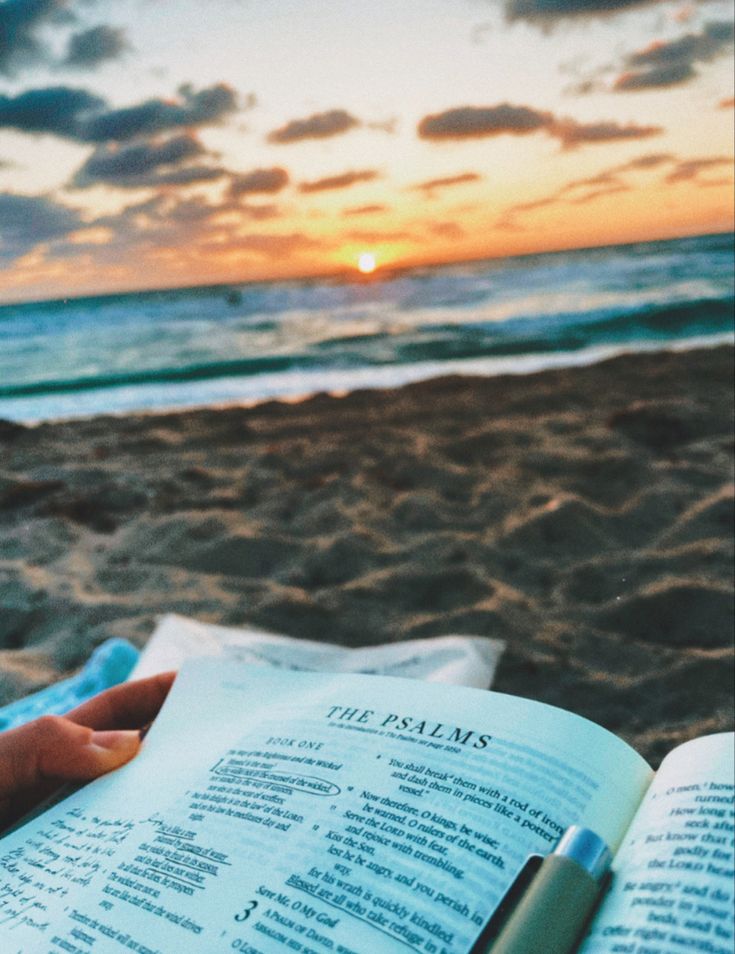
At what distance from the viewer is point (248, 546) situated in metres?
1.68

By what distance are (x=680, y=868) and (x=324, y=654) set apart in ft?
2.41

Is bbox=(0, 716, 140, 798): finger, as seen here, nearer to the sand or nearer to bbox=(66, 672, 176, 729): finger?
bbox=(66, 672, 176, 729): finger

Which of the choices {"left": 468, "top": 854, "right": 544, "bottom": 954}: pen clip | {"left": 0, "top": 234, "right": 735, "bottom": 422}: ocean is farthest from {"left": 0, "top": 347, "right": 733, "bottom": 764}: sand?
{"left": 0, "top": 234, "right": 735, "bottom": 422}: ocean

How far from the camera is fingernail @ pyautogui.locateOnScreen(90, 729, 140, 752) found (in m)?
0.61

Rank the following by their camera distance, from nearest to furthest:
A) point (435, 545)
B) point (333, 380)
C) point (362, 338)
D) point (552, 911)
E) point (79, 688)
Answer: point (552, 911) < point (79, 688) < point (435, 545) < point (333, 380) < point (362, 338)

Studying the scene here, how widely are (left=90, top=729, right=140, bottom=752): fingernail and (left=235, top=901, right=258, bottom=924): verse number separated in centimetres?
24

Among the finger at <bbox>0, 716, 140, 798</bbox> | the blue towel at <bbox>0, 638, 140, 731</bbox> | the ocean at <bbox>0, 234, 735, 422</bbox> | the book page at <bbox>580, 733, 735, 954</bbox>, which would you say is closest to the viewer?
the book page at <bbox>580, 733, 735, 954</bbox>

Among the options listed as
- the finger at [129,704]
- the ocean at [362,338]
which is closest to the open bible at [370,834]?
the finger at [129,704]

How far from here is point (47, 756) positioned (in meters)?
0.58

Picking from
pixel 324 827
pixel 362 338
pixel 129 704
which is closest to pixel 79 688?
pixel 129 704

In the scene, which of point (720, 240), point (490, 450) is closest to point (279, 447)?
point (490, 450)

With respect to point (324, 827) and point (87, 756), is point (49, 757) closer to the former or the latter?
point (87, 756)

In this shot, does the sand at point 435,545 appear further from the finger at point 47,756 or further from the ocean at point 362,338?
the ocean at point 362,338

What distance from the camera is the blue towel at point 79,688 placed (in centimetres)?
93
